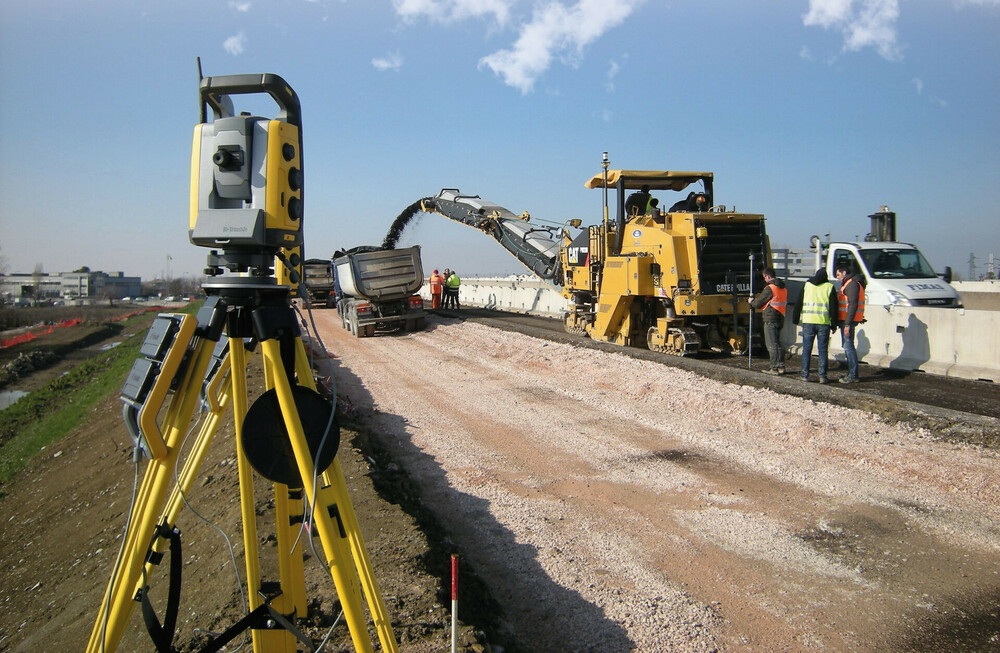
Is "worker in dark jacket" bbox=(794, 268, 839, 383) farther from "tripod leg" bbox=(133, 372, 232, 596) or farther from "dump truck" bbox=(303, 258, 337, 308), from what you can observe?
"dump truck" bbox=(303, 258, 337, 308)

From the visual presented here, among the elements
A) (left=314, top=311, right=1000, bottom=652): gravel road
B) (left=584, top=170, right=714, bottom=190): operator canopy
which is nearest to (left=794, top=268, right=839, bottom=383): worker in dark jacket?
(left=314, top=311, right=1000, bottom=652): gravel road

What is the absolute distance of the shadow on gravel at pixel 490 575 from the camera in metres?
3.81

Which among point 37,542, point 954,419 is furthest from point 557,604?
point 37,542

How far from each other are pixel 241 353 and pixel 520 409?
7100 millimetres

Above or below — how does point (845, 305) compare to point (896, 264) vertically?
below

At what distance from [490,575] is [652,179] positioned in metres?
10.9

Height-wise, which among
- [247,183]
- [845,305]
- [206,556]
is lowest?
[206,556]

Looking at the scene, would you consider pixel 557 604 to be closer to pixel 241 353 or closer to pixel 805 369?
pixel 241 353

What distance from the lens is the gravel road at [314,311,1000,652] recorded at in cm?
395

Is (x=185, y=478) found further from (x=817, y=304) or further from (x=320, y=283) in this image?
(x=320, y=283)

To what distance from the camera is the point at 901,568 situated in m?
4.55

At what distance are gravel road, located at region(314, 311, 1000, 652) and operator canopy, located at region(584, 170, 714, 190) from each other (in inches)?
205

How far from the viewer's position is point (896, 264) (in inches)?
504

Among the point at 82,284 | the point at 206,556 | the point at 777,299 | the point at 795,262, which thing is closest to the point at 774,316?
the point at 777,299
